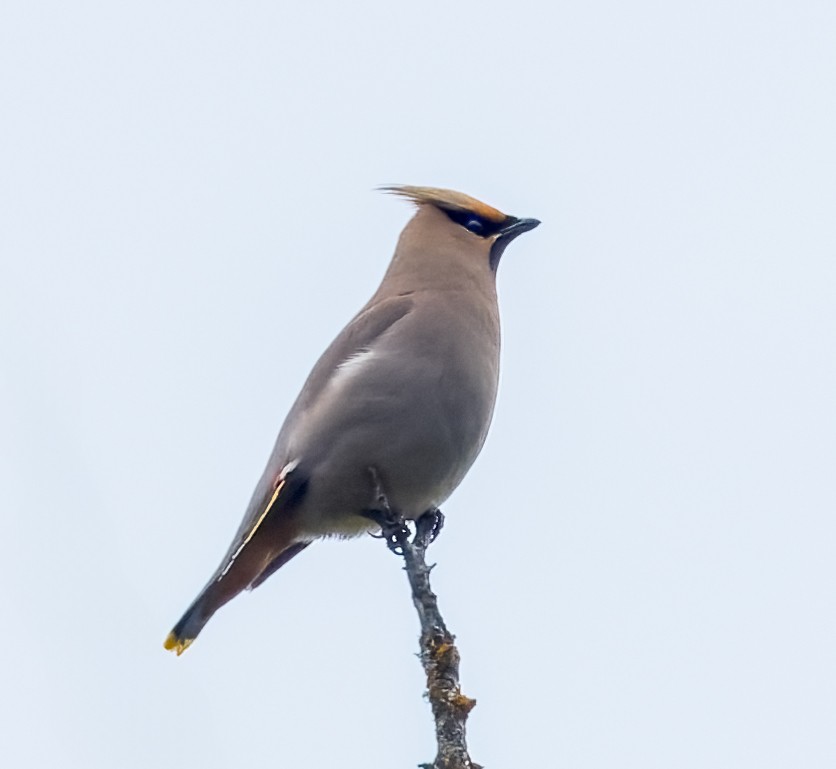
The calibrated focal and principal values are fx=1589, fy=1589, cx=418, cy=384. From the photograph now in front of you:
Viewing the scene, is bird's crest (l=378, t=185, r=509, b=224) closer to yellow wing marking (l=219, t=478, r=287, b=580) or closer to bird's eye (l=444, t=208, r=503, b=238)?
bird's eye (l=444, t=208, r=503, b=238)

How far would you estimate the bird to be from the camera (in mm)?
5449

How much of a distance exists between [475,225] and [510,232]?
15 cm

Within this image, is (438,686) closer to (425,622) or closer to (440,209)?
(425,622)

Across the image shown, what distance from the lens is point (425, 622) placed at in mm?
4234

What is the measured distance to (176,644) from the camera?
5449 millimetres

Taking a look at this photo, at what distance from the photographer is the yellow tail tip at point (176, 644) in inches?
214

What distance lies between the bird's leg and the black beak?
1495mm

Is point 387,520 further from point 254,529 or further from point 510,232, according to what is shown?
point 510,232

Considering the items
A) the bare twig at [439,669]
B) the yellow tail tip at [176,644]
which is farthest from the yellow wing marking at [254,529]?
the bare twig at [439,669]

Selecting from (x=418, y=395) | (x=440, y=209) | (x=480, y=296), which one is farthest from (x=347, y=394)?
(x=440, y=209)

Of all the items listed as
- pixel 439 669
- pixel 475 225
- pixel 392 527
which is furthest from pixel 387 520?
pixel 475 225

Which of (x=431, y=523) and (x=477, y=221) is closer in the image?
(x=431, y=523)

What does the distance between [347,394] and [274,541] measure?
58cm

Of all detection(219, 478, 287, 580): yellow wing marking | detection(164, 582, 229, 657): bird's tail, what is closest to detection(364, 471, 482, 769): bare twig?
detection(219, 478, 287, 580): yellow wing marking
